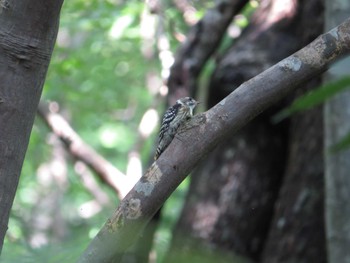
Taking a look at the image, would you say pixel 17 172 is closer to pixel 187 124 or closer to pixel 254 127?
pixel 187 124

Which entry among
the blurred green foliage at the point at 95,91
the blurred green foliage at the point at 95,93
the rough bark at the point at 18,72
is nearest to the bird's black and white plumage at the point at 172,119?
the rough bark at the point at 18,72

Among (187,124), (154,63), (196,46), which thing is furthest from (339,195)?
(154,63)

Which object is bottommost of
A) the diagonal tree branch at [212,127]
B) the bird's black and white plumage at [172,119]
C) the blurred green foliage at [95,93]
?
the diagonal tree branch at [212,127]

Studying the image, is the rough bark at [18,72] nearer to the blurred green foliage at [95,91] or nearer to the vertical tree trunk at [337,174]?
the vertical tree trunk at [337,174]

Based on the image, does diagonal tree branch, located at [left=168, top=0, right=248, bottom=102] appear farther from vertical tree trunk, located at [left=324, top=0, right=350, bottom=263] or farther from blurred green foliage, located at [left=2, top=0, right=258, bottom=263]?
vertical tree trunk, located at [left=324, top=0, right=350, bottom=263]

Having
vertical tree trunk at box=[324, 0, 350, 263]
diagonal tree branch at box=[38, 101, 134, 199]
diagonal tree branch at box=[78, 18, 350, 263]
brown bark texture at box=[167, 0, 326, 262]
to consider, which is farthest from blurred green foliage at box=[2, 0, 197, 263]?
diagonal tree branch at box=[78, 18, 350, 263]
